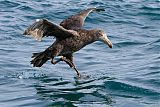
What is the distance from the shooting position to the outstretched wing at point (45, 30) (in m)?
9.49

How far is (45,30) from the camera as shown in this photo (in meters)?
9.93

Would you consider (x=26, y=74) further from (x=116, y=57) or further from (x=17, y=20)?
(x=17, y=20)

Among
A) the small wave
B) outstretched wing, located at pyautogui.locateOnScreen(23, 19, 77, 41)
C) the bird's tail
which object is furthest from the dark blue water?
outstretched wing, located at pyautogui.locateOnScreen(23, 19, 77, 41)

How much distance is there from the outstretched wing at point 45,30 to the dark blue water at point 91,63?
37.4 inches

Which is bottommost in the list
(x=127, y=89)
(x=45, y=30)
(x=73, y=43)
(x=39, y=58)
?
(x=127, y=89)

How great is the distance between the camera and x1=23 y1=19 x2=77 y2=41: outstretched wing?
949 centimetres

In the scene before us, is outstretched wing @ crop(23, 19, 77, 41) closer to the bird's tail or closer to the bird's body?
the bird's body

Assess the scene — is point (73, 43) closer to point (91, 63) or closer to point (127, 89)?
point (127, 89)

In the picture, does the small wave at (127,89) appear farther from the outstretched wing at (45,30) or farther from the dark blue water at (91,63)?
the outstretched wing at (45,30)

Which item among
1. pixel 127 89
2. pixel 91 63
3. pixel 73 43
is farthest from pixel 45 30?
pixel 91 63

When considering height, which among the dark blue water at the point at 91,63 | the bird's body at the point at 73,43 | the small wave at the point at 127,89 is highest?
the bird's body at the point at 73,43

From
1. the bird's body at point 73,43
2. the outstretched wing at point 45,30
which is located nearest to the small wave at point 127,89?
the bird's body at point 73,43

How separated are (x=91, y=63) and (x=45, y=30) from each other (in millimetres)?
2718

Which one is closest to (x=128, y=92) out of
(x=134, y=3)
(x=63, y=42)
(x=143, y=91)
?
(x=143, y=91)
